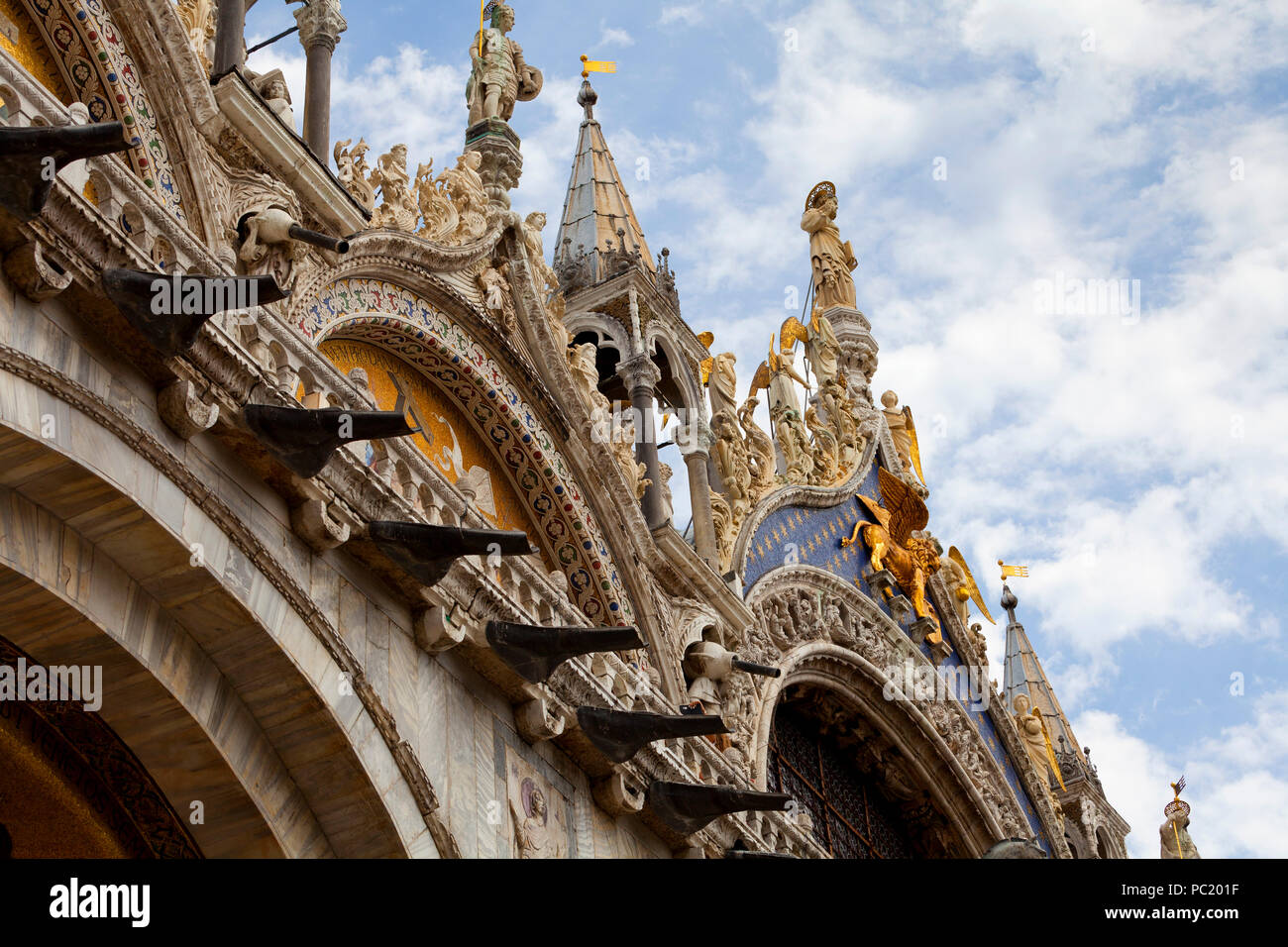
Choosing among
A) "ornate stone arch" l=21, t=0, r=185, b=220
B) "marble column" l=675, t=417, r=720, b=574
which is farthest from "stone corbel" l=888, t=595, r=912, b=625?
"ornate stone arch" l=21, t=0, r=185, b=220

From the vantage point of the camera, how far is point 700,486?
16547mm

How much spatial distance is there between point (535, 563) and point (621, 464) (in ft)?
14.7

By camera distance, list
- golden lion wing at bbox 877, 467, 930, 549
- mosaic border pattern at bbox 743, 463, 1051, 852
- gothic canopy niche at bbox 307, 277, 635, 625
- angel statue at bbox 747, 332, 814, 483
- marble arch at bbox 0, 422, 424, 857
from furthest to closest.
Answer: golden lion wing at bbox 877, 467, 930, 549 < angel statue at bbox 747, 332, 814, 483 < mosaic border pattern at bbox 743, 463, 1051, 852 < gothic canopy niche at bbox 307, 277, 635, 625 < marble arch at bbox 0, 422, 424, 857

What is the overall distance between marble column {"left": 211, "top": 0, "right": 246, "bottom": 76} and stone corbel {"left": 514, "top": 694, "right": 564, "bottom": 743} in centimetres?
510

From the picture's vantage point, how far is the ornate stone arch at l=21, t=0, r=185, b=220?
33.0 ft

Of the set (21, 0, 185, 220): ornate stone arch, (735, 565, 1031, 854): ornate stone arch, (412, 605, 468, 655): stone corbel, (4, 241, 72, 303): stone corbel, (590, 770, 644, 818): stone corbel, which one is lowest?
(590, 770, 644, 818): stone corbel

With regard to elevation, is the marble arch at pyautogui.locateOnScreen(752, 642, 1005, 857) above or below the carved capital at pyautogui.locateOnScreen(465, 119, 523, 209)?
below

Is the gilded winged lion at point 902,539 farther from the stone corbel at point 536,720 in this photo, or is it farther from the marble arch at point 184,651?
the marble arch at point 184,651

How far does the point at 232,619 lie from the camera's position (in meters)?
7.34

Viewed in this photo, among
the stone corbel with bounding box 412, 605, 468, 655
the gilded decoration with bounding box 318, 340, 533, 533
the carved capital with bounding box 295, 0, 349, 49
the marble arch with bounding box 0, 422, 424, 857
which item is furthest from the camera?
the carved capital with bounding box 295, 0, 349, 49

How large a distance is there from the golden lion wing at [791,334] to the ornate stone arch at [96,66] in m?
10.8

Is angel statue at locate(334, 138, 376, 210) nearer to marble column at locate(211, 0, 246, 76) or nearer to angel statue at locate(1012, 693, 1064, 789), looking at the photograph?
marble column at locate(211, 0, 246, 76)

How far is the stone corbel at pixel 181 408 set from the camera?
7.19 m
